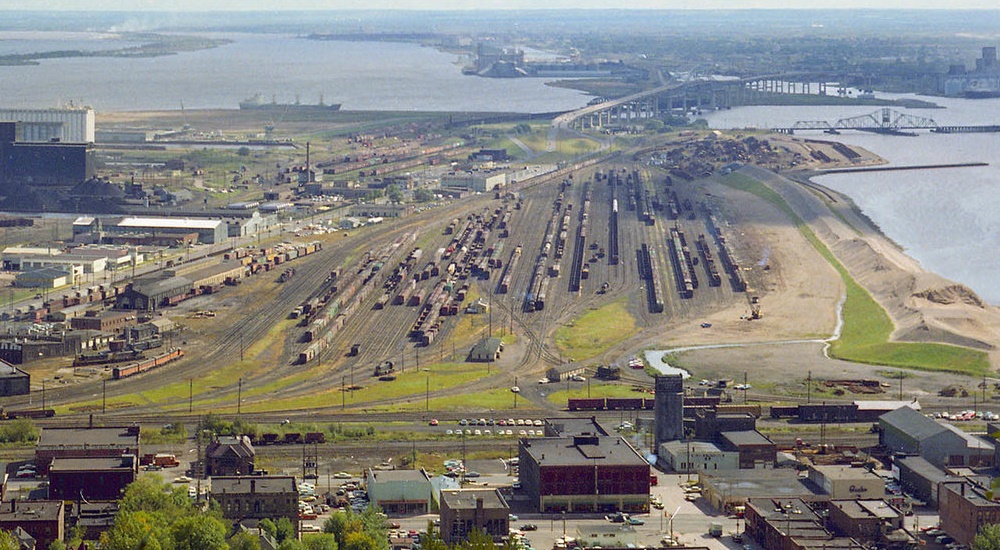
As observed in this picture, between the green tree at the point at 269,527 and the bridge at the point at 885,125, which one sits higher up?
the bridge at the point at 885,125

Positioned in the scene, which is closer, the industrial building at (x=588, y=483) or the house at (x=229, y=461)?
the industrial building at (x=588, y=483)

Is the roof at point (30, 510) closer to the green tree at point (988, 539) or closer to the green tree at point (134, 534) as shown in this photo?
the green tree at point (134, 534)

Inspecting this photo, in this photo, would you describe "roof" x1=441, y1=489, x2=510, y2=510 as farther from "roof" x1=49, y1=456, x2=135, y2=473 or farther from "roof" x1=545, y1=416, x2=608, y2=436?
"roof" x1=49, y1=456, x2=135, y2=473

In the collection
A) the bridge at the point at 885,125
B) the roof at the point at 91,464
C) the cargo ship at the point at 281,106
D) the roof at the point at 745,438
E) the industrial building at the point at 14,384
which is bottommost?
the industrial building at the point at 14,384

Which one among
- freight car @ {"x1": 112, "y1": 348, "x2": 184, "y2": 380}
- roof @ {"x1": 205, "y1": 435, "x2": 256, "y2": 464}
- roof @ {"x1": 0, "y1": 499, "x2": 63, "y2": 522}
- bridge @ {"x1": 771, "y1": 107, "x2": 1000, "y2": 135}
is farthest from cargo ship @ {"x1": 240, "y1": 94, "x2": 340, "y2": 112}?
roof @ {"x1": 0, "y1": 499, "x2": 63, "y2": 522}

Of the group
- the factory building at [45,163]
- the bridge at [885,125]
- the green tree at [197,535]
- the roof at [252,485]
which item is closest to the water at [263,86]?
the bridge at [885,125]

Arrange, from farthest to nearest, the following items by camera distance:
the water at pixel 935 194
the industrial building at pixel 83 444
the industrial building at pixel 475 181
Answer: the industrial building at pixel 475 181
the water at pixel 935 194
the industrial building at pixel 83 444

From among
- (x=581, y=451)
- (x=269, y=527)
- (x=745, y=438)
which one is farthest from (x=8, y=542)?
(x=745, y=438)
